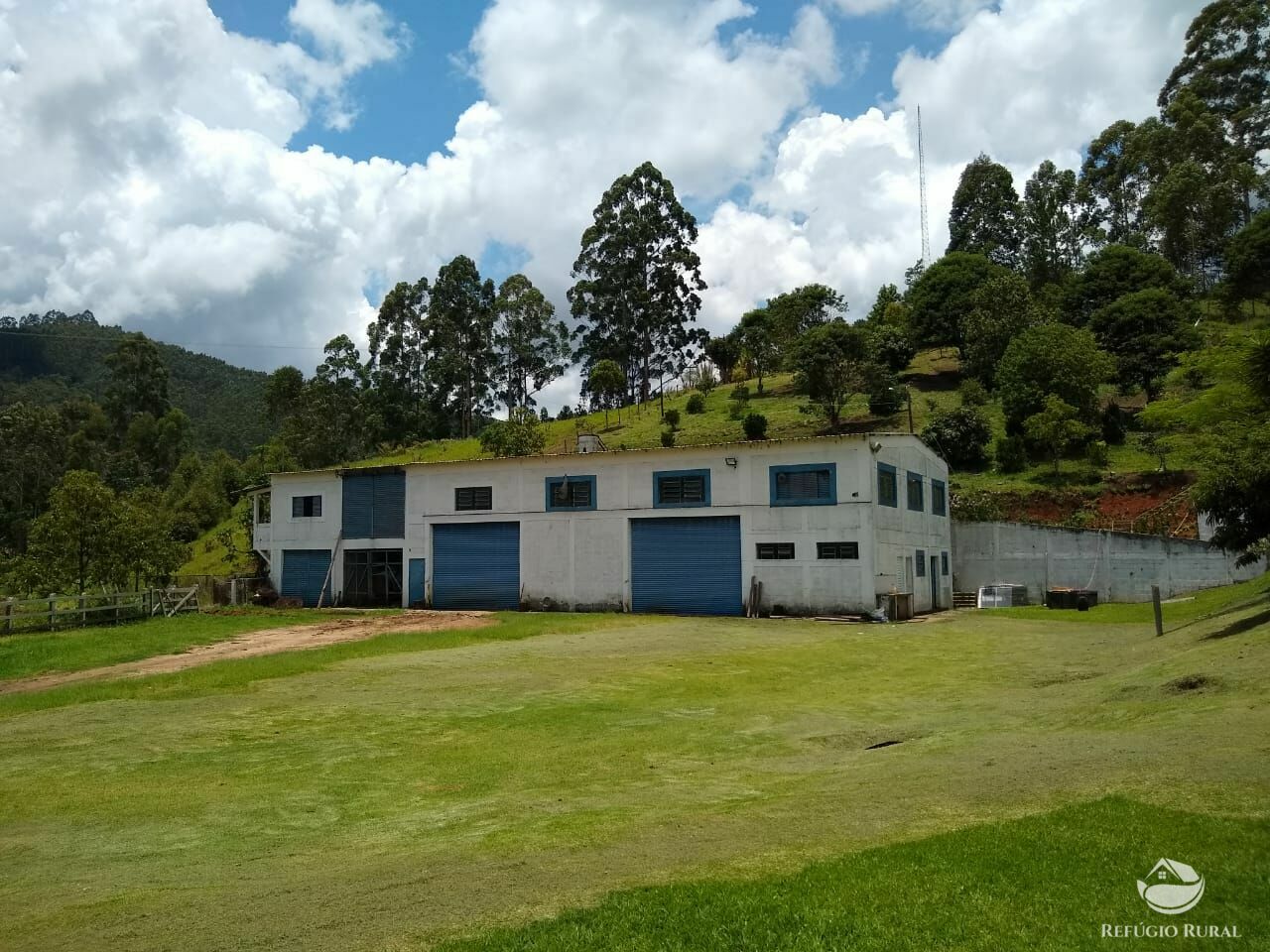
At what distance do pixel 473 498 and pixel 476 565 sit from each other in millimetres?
2980

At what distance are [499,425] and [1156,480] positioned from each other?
127 feet

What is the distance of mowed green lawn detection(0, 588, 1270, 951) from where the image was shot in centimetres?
555

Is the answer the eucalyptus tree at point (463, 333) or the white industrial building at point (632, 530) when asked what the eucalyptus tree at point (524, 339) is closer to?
the eucalyptus tree at point (463, 333)

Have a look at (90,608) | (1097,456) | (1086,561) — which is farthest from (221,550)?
(1097,456)

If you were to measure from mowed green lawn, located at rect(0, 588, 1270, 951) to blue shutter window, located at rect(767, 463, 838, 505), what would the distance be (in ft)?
52.0

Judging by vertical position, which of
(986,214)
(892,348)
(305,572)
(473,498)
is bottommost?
(305,572)

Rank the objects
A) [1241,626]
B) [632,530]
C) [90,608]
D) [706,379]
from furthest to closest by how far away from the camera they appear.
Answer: [706,379] < [632,530] < [90,608] < [1241,626]

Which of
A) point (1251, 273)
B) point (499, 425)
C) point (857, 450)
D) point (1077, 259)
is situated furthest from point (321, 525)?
point (1077, 259)

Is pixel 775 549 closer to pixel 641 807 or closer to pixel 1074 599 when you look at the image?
pixel 1074 599

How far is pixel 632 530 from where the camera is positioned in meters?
37.2

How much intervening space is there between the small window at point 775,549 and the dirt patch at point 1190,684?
22154mm

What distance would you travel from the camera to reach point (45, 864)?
780cm

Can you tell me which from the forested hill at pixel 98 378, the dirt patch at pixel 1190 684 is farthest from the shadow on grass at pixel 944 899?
the forested hill at pixel 98 378

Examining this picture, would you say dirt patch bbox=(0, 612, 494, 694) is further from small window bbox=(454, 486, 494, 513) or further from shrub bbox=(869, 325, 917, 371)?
shrub bbox=(869, 325, 917, 371)
